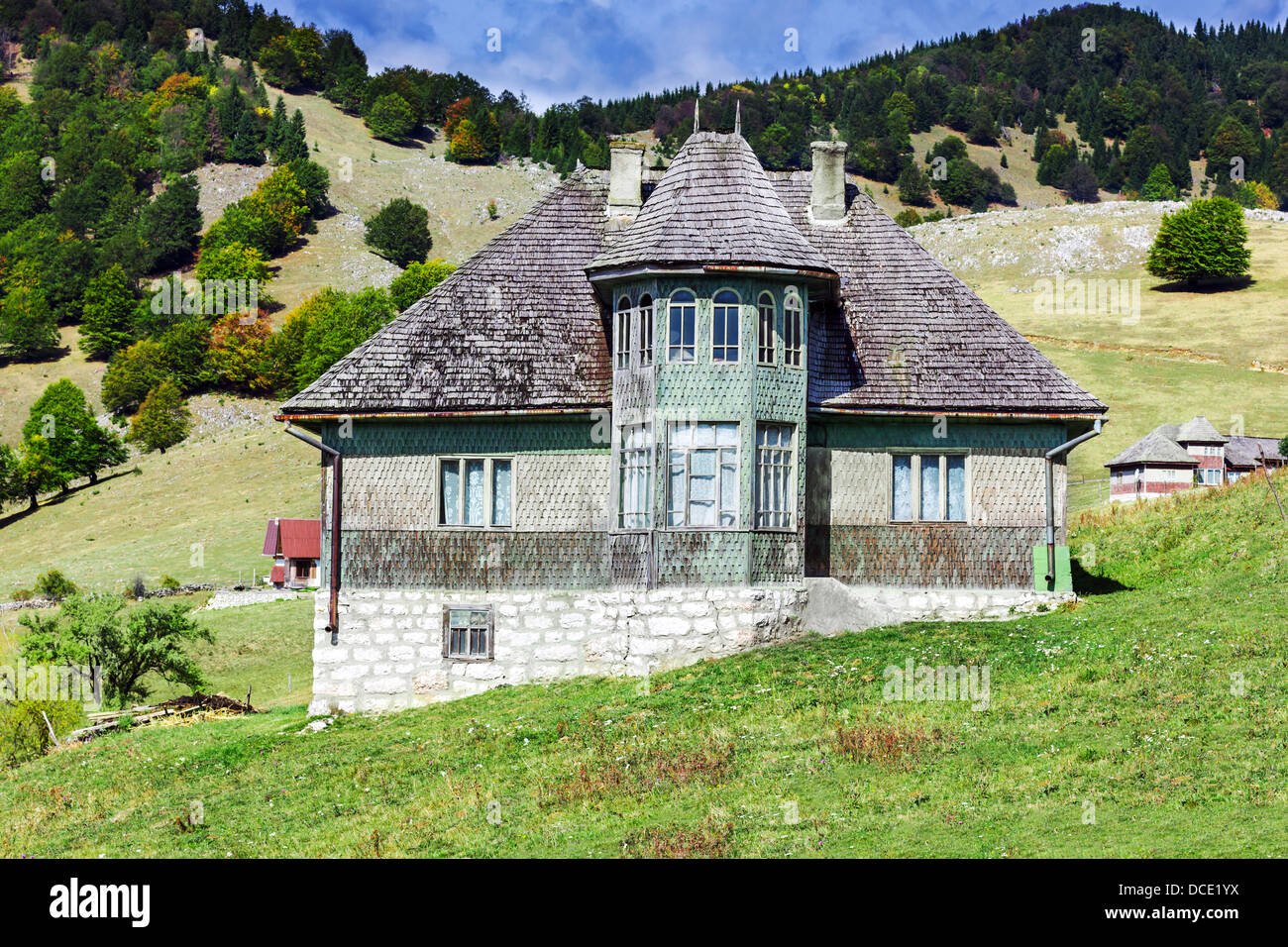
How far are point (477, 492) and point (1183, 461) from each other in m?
50.5

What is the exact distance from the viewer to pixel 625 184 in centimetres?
3297

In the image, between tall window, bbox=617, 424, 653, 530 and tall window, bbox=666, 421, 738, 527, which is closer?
tall window, bbox=666, 421, 738, 527

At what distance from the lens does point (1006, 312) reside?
118 metres

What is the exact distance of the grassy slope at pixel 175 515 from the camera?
8561 cm

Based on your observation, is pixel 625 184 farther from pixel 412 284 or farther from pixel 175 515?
pixel 412 284

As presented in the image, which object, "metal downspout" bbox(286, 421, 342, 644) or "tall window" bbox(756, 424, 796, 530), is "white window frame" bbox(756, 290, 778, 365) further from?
"metal downspout" bbox(286, 421, 342, 644)

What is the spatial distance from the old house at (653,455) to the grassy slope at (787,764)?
5.28 feet

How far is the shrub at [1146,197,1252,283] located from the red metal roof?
82823mm

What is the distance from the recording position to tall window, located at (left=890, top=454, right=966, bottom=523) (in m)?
30.5

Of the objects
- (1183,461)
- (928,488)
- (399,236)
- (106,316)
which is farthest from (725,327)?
(399,236)

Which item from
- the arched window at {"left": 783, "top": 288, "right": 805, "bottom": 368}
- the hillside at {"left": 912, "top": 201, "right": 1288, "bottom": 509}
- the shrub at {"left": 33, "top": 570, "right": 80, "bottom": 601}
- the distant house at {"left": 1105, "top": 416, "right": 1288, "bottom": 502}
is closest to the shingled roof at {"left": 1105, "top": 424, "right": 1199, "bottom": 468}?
the distant house at {"left": 1105, "top": 416, "right": 1288, "bottom": 502}

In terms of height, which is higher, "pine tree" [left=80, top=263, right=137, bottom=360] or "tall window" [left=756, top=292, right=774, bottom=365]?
"pine tree" [left=80, top=263, right=137, bottom=360]
